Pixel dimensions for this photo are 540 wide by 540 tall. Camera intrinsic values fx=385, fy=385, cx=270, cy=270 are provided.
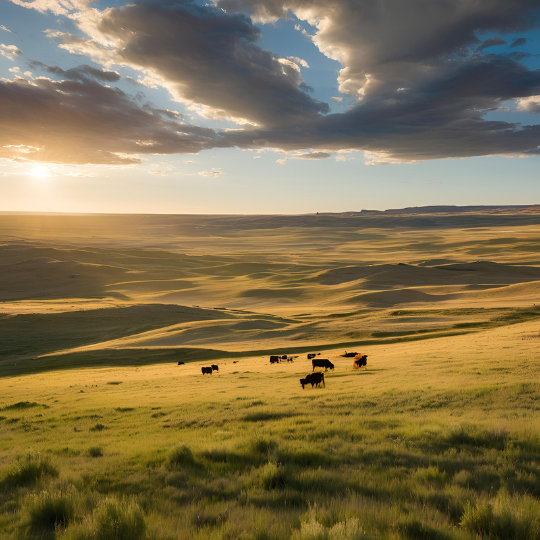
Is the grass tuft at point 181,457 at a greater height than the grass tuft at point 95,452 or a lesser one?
greater

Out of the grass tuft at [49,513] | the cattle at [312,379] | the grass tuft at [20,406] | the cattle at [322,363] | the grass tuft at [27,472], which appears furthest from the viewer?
the cattle at [322,363]

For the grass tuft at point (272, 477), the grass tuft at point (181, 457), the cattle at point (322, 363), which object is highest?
the grass tuft at point (272, 477)

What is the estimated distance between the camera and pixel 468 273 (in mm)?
95250

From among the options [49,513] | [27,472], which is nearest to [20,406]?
[27,472]

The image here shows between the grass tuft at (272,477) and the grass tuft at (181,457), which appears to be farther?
the grass tuft at (181,457)

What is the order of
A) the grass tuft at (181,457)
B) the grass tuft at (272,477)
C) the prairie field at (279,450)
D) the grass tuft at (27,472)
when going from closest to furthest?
the prairie field at (279,450) < the grass tuft at (272,477) < the grass tuft at (27,472) < the grass tuft at (181,457)

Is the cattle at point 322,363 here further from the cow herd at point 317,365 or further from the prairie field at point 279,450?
the prairie field at point 279,450

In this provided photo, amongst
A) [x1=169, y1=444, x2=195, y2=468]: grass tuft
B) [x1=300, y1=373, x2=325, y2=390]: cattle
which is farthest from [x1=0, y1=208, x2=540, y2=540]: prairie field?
[x1=300, y1=373, x2=325, y2=390]: cattle

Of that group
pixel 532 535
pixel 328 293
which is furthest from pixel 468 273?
pixel 532 535

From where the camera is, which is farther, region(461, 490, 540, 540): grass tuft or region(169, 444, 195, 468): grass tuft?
region(169, 444, 195, 468): grass tuft

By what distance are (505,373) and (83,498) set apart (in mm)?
15602

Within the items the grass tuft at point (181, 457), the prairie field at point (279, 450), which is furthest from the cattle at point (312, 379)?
the grass tuft at point (181, 457)

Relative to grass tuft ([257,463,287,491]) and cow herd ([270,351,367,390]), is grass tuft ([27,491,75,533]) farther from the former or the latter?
cow herd ([270,351,367,390])

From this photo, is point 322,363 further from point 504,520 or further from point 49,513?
point 49,513
